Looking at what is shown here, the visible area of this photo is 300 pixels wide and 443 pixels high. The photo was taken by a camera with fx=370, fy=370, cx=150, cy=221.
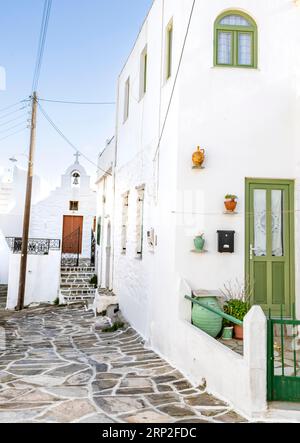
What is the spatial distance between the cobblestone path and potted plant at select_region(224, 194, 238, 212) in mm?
2756

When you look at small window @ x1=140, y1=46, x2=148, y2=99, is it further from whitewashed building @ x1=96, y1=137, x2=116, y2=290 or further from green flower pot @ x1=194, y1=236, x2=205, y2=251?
green flower pot @ x1=194, y1=236, x2=205, y2=251

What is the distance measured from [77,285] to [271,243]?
32.2ft

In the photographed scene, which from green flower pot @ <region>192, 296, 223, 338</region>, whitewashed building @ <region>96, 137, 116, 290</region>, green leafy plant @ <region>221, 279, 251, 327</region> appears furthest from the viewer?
whitewashed building @ <region>96, 137, 116, 290</region>

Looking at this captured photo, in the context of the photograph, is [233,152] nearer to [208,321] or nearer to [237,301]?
[237,301]

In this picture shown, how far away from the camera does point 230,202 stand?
6207mm

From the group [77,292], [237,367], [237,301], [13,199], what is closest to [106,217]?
[77,292]

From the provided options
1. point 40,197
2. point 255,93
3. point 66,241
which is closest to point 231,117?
point 255,93

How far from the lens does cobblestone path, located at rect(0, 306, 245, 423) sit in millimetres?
4023

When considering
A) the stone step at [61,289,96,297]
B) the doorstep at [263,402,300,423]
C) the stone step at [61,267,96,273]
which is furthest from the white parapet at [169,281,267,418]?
the stone step at [61,267,96,273]

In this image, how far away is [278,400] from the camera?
Answer: 3.98 metres

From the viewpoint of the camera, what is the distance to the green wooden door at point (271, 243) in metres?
6.35

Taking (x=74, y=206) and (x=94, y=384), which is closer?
(x=94, y=384)

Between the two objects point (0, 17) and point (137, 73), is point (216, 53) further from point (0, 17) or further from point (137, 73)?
point (0, 17)

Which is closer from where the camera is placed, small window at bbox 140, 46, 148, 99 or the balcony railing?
small window at bbox 140, 46, 148, 99
